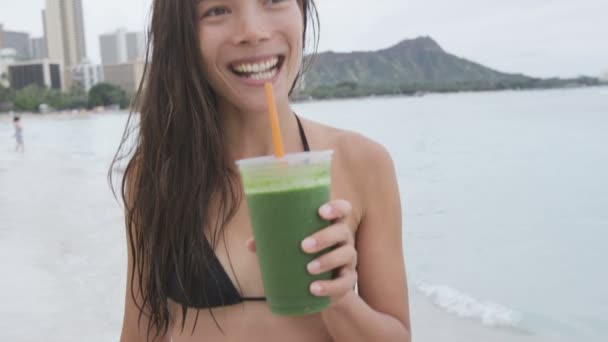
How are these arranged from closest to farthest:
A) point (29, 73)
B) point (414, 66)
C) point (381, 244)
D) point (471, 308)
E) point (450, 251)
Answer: point (381, 244)
point (471, 308)
point (450, 251)
point (414, 66)
point (29, 73)

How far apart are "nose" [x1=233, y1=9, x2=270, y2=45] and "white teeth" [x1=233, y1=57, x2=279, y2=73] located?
45mm

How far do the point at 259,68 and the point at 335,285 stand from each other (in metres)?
0.48

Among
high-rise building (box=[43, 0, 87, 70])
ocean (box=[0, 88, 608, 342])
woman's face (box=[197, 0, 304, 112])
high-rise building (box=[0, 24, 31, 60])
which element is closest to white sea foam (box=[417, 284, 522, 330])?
ocean (box=[0, 88, 608, 342])

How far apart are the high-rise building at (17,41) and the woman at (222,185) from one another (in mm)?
112029

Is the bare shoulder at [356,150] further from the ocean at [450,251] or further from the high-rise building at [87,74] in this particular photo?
the high-rise building at [87,74]

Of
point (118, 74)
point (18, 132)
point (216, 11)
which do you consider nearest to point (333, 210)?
point (216, 11)

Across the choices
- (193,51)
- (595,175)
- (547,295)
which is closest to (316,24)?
(193,51)

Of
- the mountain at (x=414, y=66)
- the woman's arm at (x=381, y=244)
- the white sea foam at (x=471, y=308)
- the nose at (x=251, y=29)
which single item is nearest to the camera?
the nose at (x=251, y=29)

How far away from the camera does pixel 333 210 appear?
0.93m

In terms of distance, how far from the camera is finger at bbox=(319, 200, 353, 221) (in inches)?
36.5

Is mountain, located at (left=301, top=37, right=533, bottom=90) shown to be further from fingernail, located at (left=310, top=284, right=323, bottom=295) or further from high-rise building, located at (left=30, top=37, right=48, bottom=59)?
high-rise building, located at (left=30, top=37, right=48, bottom=59)

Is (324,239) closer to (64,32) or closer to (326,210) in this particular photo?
(326,210)

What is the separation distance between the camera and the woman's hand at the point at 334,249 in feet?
3.03

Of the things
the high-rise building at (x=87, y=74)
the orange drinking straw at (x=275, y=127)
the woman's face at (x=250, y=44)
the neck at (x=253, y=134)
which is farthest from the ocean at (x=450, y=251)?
the high-rise building at (x=87, y=74)
